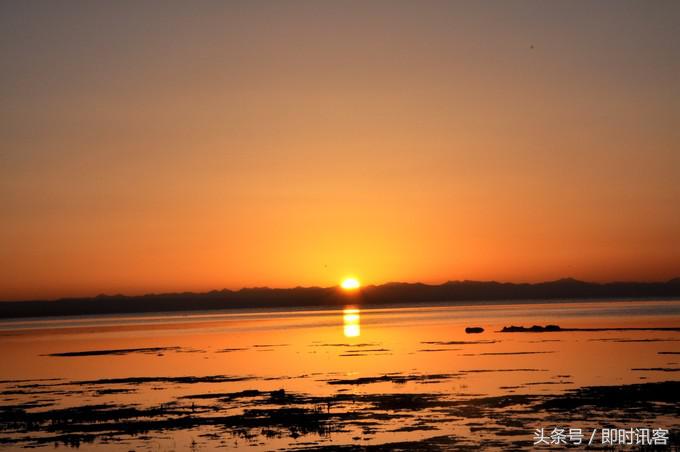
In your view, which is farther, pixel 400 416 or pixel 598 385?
pixel 598 385

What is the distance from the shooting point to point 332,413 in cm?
2741

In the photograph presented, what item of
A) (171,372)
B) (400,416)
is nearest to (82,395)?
(171,372)

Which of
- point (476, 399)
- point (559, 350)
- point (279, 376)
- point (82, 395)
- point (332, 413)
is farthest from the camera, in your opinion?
point (559, 350)

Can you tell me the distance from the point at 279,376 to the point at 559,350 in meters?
18.8

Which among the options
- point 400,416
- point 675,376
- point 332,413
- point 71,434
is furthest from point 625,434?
point 71,434

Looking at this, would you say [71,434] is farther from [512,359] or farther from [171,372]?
[512,359]

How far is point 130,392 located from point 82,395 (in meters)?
1.92

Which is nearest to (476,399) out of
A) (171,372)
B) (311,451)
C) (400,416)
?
(400,416)

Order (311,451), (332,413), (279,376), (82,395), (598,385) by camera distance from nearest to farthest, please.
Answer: (311,451) → (332,413) → (598,385) → (82,395) → (279,376)

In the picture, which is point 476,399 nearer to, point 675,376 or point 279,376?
point 675,376

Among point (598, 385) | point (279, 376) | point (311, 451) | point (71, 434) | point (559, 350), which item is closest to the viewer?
point (311, 451)

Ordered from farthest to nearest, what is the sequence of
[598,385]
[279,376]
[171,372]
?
[171,372]
[279,376]
[598,385]

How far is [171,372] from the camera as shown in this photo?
43688 mm

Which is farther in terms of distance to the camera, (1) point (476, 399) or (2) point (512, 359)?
(2) point (512, 359)
